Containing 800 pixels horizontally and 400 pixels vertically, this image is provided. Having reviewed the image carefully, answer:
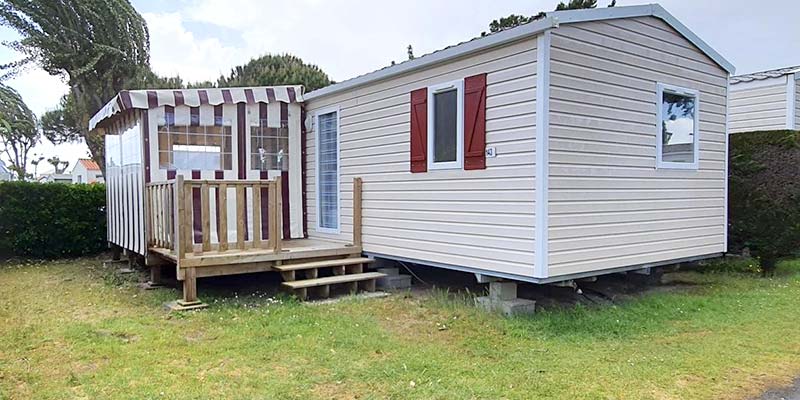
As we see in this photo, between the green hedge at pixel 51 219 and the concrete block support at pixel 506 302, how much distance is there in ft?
25.4

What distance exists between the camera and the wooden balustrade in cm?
564

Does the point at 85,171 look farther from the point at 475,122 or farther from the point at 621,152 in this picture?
the point at 621,152

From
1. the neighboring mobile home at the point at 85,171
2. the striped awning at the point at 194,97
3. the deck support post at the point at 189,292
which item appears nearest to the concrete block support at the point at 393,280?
the deck support post at the point at 189,292

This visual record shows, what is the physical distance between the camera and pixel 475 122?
17.9ft

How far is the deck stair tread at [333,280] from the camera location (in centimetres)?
592

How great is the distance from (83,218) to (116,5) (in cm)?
773

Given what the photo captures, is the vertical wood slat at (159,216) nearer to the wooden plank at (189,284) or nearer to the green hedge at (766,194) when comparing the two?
the wooden plank at (189,284)

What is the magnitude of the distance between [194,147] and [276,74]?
10424mm

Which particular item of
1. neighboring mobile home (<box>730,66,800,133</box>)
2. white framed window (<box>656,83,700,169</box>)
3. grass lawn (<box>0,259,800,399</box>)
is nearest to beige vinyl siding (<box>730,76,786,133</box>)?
neighboring mobile home (<box>730,66,800,133</box>)

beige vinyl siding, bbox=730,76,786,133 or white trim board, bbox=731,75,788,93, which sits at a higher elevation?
white trim board, bbox=731,75,788,93

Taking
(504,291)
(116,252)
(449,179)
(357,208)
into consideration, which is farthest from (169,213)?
(116,252)

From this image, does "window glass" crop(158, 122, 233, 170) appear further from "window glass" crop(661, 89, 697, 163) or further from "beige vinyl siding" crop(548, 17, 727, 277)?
"window glass" crop(661, 89, 697, 163)

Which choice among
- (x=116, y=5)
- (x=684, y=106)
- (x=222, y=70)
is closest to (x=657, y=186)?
(x=684, y=106)

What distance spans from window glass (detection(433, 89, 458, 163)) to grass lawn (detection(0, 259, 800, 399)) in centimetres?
155
